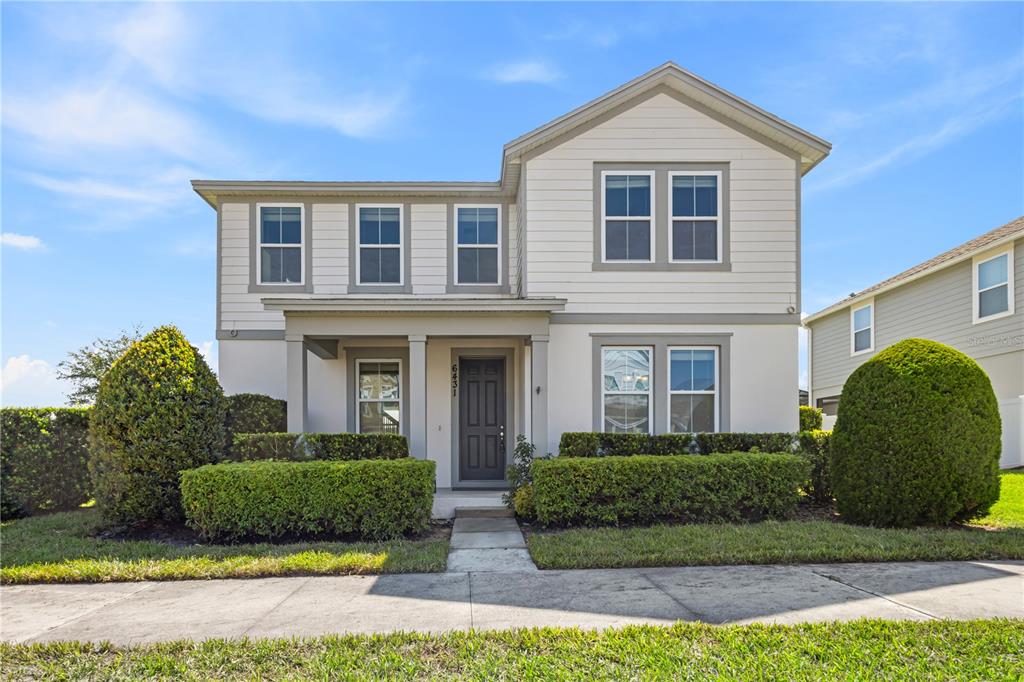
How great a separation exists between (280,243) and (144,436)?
483cm

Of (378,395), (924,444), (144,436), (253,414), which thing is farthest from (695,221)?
(144,436)

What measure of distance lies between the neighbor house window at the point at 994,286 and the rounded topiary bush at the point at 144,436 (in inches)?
654

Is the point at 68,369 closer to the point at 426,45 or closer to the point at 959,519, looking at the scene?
the point at 426,45

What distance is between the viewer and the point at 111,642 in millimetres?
4461

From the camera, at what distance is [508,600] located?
534cm

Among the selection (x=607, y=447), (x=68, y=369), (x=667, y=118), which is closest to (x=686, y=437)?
(x=607, y=447)

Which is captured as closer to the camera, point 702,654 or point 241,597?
point 702,654

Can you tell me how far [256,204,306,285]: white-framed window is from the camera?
11.8 metres

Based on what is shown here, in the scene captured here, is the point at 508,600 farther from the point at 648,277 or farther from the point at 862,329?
the point at 862,329

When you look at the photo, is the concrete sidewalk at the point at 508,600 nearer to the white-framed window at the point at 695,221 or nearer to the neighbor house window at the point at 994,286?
the white-framed window at the point at 695,221

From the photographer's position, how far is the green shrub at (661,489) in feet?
27.8

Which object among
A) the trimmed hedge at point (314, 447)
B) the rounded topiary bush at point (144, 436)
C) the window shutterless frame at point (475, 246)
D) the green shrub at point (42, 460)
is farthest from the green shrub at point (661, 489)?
the green shrub at point (42, 460)

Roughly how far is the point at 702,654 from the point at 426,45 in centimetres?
922

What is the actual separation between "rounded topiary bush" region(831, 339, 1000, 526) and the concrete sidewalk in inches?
61.2
